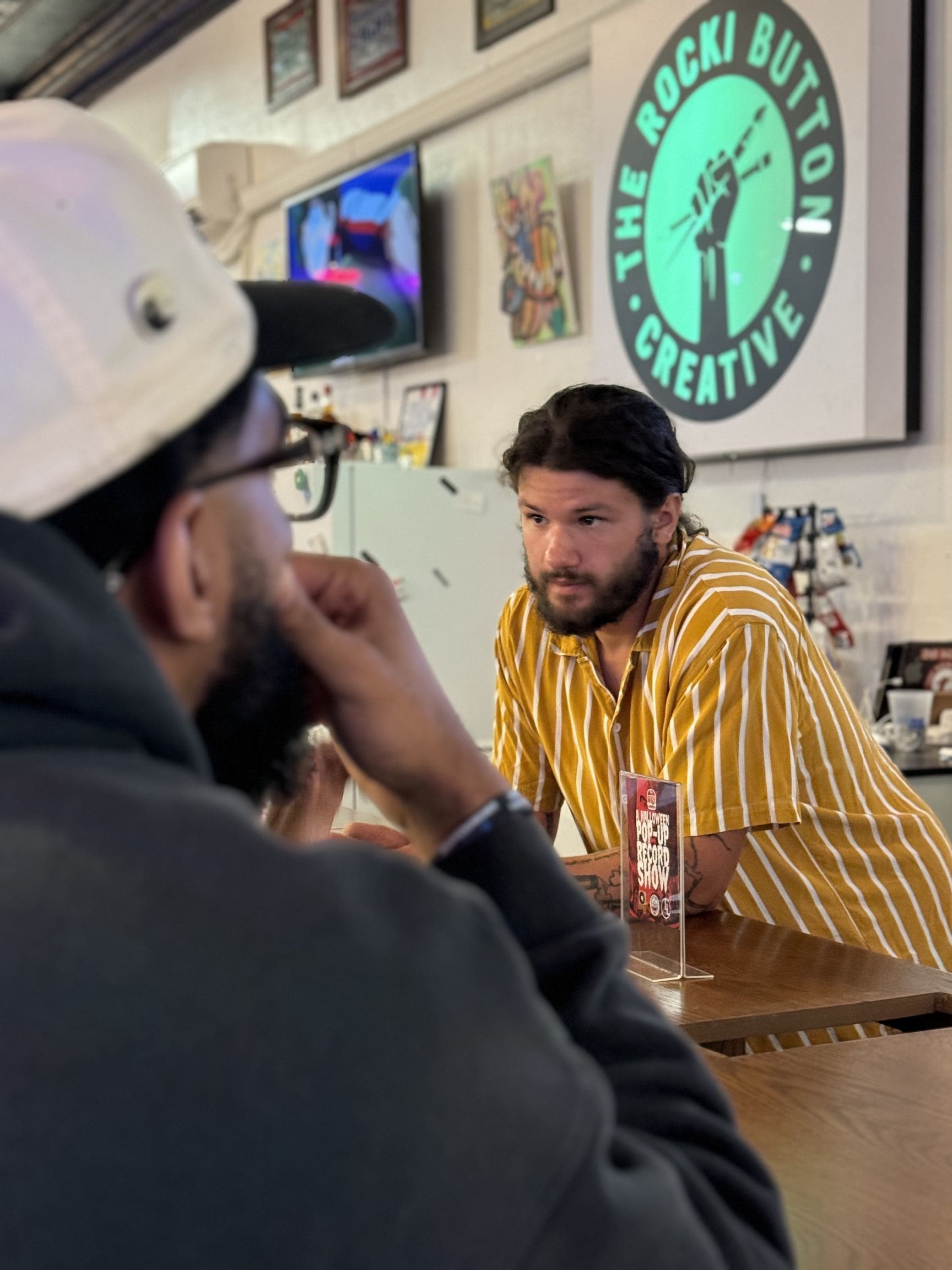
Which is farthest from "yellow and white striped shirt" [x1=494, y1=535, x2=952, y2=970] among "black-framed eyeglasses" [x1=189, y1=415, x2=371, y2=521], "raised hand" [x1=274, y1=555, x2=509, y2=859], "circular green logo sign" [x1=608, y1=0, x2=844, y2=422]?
"circular green logo sign" [x1=608, y1=0, x2=844, y2=422]

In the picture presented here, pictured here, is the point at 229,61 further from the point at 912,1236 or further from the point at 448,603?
the point at 912,1236

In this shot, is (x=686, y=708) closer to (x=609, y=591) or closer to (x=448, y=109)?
(x=609, y=591)

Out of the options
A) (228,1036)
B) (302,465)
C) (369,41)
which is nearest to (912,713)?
(302,465)

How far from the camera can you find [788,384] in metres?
3.49

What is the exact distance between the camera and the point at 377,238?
5.48 meters

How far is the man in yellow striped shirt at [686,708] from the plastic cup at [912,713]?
103cm

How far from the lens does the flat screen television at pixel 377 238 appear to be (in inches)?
209

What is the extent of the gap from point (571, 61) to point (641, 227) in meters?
0.86

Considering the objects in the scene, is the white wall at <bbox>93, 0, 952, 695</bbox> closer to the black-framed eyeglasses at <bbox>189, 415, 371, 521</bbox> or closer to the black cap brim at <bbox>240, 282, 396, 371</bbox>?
the black-framed eyeglasses at <bbox>189, 415, 371, 521</bbox>

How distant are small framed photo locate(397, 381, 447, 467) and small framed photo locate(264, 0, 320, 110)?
165 cm

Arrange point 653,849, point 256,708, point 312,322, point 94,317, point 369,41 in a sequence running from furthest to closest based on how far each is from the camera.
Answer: point 369,41, point 653,849, point 312,322, point 256,708, point 94,317

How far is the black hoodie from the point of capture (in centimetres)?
47

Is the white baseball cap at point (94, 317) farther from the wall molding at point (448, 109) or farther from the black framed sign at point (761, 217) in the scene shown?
the wall molding at point (448, 109)

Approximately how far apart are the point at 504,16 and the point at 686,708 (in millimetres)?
3743
